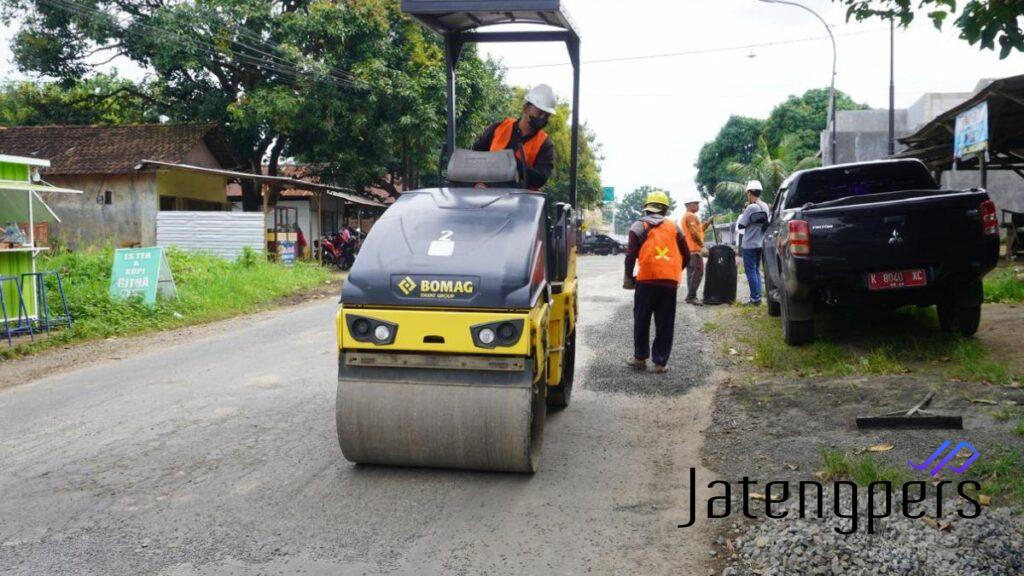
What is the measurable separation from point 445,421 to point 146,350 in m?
7.56

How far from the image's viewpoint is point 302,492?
16.6 feet

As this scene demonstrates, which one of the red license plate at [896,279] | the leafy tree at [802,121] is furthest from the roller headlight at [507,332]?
the leafy tree at [802,121]

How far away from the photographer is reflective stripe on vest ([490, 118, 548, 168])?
275 inches

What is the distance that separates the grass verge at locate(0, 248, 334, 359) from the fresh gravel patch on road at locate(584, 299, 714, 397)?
23.4ft

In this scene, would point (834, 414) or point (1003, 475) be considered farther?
point (834, 414)

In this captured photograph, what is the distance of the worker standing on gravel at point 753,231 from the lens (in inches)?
527

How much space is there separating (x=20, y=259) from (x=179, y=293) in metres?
3.47

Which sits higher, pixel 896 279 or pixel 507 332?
pixel 896 279

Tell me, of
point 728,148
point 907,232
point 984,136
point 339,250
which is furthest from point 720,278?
point 728,148

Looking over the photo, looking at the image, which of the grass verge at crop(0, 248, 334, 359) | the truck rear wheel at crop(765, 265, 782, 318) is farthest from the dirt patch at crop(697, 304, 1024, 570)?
the grass verge at crop(0, 248, 334, 359)

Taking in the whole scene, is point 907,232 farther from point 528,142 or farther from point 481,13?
point 481,13

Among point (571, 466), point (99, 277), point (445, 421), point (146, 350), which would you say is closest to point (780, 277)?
point (571, 466)

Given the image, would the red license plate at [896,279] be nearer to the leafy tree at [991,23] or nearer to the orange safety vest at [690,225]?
the leafy tree at [991,23]

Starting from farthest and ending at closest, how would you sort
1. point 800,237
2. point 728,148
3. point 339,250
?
1. point 728,148
2. point 339,250
3. point 800,237
